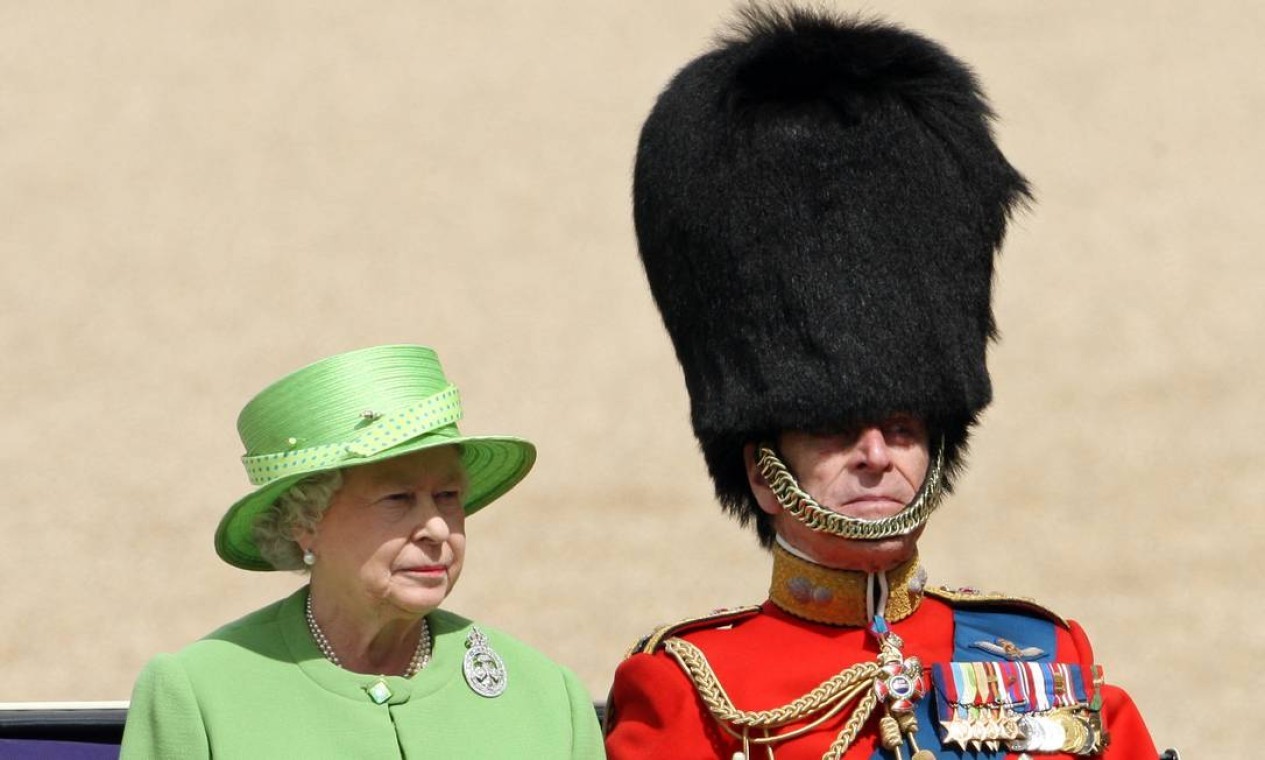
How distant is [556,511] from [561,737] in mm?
5509

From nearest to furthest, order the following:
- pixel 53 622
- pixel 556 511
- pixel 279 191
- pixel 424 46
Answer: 1. pixel 53 622
2. pixel 556 511
3. pixel 279 191
4. pixel 424 46

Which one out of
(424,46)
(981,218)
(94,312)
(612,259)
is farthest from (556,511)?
(981,218)

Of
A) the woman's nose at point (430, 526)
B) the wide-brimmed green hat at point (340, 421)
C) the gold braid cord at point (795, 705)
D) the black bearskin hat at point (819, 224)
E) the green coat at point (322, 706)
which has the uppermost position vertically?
the black bearskin hat at point (819, 224)

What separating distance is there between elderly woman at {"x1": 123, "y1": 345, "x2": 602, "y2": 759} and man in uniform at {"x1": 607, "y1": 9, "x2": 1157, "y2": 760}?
0.31 m

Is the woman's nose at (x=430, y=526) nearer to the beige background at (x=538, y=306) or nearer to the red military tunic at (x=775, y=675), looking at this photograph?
the red military tunic at (x=775, y=675)

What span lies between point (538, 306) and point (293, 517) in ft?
22.0

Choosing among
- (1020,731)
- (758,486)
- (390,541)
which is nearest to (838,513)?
(758,486)

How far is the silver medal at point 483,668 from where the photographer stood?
3512mm

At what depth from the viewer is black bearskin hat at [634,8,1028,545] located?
377 centimetres

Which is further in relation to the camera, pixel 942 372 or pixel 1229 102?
pixel 1229 102

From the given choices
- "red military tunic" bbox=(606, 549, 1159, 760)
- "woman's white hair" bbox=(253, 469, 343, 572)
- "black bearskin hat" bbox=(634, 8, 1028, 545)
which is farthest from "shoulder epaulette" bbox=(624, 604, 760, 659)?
"woman's white hair" bbox=(253, 469, 343, 572)

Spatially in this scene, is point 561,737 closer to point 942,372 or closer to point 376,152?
point 942,372

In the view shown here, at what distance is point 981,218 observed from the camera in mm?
3893

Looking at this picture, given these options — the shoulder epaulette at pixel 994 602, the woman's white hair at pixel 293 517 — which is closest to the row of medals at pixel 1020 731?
the shoulder epaulette at pixel 994 602
